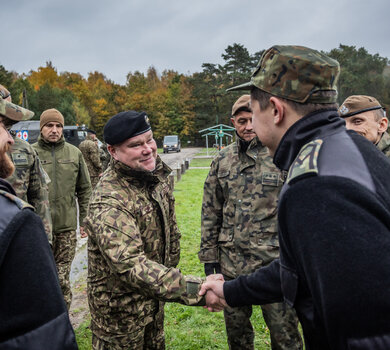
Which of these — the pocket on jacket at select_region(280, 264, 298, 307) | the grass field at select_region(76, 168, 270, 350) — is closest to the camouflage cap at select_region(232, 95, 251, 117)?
the pocket on jacket at select_region(280, 264, 298, 307)

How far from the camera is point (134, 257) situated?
2.23 meters

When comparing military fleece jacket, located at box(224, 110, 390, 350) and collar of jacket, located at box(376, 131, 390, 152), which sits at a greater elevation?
collar of jacket, located at box(376, 131, 390, 152)

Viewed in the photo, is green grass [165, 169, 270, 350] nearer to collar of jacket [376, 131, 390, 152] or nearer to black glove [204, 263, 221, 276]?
black glove [204, 263, 221, 276]

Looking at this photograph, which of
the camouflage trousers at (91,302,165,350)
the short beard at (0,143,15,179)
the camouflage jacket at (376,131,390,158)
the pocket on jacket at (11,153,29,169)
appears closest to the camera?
the short beard at (0,143,15,179)

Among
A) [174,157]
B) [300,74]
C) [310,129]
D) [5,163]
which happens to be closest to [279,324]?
[310,129]

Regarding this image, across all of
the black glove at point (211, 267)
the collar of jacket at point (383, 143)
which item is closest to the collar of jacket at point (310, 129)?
the black glove at point (211, 267)

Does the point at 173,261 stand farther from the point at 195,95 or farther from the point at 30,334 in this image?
the point at 195,95

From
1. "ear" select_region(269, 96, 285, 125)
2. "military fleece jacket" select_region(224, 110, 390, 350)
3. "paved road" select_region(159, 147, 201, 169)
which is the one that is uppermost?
"ear" select_region(269, 96, 285, 125)

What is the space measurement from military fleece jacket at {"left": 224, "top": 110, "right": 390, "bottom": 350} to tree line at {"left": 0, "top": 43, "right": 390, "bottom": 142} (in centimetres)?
5304

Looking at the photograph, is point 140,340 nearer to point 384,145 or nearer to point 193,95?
point 384,145

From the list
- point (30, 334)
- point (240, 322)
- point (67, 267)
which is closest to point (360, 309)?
point (30, 334)

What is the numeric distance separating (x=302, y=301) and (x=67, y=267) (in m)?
3.82

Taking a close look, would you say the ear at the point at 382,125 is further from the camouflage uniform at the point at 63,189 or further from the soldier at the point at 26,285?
the camouflage uniform at the point at 63,189

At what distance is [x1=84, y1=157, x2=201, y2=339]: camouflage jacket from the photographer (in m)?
2.22
